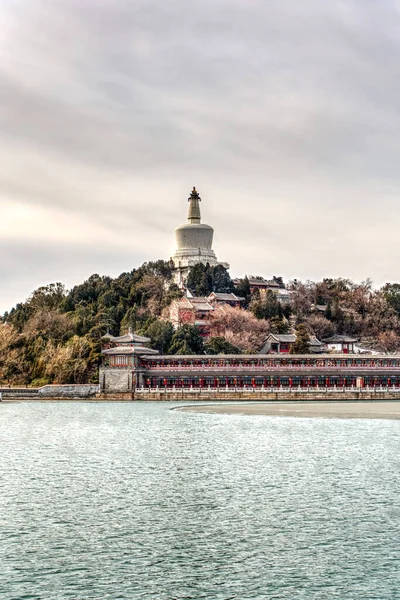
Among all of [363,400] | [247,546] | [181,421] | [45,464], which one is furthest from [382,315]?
[247,546]

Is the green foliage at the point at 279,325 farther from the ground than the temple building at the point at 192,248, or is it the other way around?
the temple building at the point at 192,248

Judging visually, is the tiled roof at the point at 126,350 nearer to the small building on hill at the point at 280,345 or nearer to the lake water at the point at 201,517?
the small building on hill at the point at 280,345

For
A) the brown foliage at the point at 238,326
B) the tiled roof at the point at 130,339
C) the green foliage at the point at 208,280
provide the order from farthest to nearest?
the green foliage at the point at 208,280, the brown foliage at the point at 238,326, the tiled roof at the point at 130,339

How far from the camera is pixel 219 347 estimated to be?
92062mm

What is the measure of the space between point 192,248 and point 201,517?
10104 cm

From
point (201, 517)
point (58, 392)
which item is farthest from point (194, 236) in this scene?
point (201, 517)

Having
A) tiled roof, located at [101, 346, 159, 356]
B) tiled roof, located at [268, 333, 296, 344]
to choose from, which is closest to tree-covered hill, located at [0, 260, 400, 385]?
tiled roof, located at [268, 333, 296, 344]

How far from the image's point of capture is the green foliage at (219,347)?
92062 mm

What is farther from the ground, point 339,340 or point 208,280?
point 208,280

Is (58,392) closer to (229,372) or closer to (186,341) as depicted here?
(186,341)

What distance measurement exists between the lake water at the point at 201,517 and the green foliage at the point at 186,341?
44916 mm

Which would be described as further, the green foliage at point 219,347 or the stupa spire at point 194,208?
the stupa spire at point 194,208

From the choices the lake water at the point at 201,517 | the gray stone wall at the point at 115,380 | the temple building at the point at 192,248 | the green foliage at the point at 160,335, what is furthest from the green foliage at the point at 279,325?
the lake water at the point at 201,517

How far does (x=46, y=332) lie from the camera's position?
9606 cm
